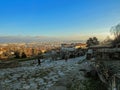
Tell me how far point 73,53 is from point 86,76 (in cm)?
1566

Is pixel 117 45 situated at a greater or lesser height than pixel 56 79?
greater

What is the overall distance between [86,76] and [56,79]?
205 centimetres

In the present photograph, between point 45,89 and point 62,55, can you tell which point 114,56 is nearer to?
point 62,55

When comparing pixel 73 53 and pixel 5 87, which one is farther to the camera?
pixel 73 53

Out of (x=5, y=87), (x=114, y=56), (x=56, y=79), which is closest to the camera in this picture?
(x=5, y=87)

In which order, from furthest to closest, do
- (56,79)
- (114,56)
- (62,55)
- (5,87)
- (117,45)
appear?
(62,55), (117,45), (114,56), (56,79), (5,87)

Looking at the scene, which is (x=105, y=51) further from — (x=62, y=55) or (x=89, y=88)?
(x=89, y=88)

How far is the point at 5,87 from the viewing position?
10.0 m

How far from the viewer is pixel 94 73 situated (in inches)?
444

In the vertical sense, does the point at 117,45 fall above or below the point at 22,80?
above

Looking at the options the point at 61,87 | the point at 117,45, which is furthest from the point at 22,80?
the point at 117,45

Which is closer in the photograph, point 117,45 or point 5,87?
point 5,87

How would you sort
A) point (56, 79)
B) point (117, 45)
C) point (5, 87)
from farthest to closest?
point (117, 45) < point (56, 79) < point (5, 87)

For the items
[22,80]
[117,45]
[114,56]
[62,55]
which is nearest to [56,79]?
[22,80]
